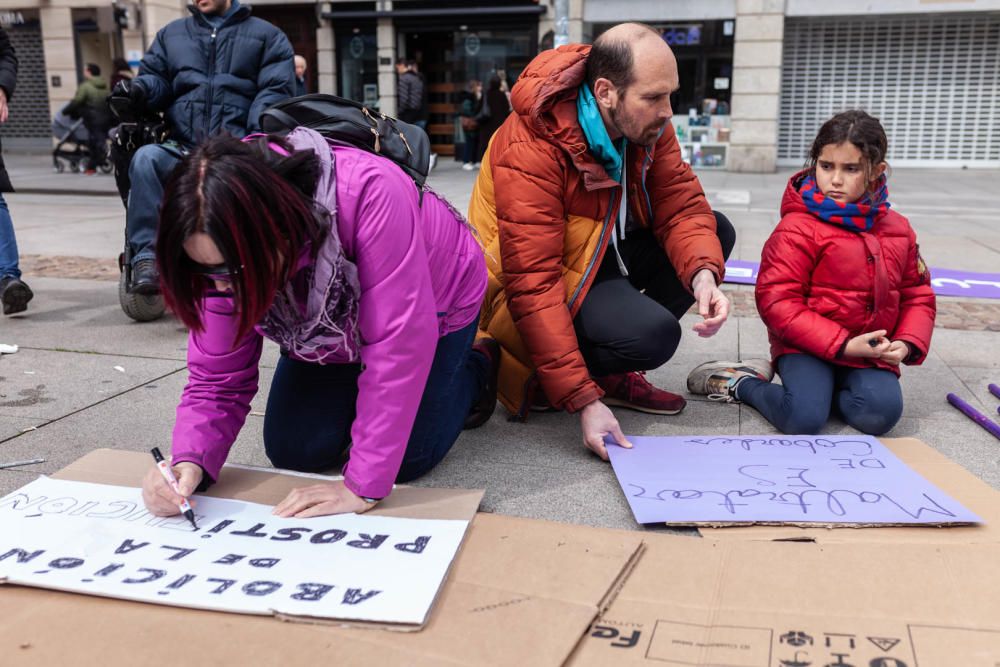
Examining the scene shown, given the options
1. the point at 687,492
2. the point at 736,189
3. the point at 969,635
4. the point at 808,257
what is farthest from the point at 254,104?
the point at 736,189

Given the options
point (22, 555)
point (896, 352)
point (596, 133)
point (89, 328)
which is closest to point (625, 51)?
point (596, 133)

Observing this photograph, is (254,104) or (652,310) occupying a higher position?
(254,104)

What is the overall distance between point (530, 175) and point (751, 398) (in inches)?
42.1

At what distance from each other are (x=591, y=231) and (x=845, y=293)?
83cm

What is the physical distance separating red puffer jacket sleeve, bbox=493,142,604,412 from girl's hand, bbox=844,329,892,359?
82cm

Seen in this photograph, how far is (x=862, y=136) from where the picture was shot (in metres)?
2.72

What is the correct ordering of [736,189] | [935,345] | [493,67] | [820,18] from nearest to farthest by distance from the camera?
[935,345] → [736,189] → [820,18] → [493,67]

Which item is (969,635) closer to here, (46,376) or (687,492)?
(687,492)

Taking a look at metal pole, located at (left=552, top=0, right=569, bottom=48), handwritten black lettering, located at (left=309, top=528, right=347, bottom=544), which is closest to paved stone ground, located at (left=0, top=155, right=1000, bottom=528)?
handwritten black lettering, located at (left=309, top=528, right=347, bottom=544)

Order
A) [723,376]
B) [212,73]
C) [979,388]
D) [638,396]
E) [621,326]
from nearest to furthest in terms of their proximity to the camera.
Answer: [621,326]
[638,396]
[723,376]
[979,388]
[212,73]

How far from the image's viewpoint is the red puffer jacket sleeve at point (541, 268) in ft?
8.25

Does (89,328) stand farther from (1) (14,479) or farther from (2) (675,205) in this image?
(2) (675,205)

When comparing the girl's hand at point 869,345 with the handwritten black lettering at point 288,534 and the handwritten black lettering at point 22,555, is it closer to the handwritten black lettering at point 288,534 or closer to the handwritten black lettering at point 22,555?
the handwritten black lettering at point 288,534

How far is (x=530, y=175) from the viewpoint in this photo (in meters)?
2.56
